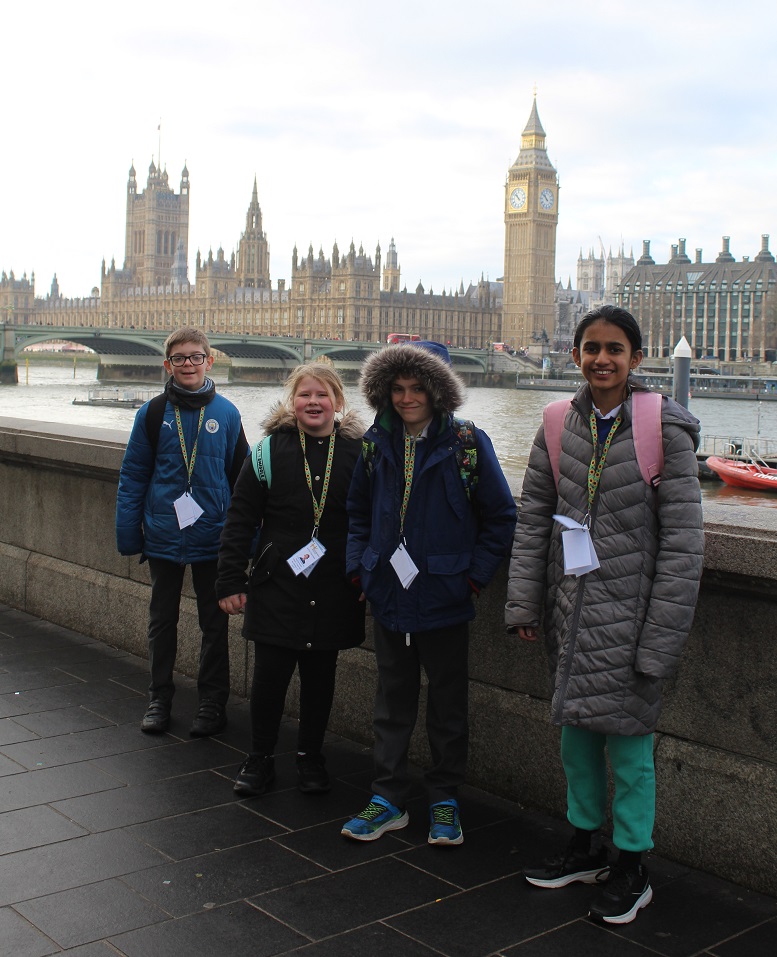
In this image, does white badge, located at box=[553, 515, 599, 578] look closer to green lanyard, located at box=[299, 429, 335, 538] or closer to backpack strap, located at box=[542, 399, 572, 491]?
backpack strap, located at box=[542, 399, 572, 491]

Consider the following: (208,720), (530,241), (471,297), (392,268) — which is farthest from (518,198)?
(208,720)

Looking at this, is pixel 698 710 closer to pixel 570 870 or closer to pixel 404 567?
pixel 570 870

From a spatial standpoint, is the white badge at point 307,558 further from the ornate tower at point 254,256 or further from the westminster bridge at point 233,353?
the ornate tower at point 254,256

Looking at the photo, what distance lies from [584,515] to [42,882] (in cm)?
120

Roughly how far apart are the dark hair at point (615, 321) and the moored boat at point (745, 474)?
23261 millimetres

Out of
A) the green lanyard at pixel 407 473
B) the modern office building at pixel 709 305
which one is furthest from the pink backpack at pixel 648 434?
the modern office building at pixel 709 305

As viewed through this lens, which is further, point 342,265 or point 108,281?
point 108,281

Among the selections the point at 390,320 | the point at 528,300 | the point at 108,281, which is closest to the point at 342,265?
the point at 390,320

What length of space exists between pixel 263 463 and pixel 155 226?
111804mm

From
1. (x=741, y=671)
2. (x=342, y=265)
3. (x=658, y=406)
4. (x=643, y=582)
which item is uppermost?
(x=342, y=265)

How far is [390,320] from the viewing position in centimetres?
8619

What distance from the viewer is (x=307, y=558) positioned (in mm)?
2684

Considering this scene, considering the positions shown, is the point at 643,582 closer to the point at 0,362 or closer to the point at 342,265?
the point at 0,362

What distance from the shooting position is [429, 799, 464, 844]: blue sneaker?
2.40 meters
